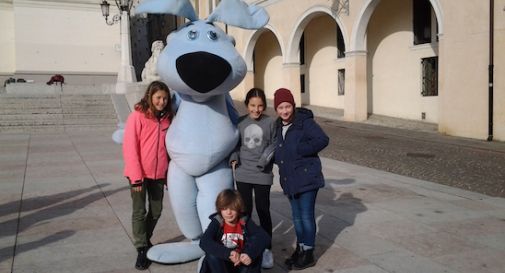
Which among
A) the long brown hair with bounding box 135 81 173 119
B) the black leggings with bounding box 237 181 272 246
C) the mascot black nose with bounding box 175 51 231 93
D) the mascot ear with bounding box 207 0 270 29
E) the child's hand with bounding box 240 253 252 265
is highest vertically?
the mascot ear with bounding box 207 0 270 29

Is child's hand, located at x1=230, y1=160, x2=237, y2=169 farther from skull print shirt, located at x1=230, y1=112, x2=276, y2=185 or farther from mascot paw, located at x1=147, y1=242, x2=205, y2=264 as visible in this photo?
mascot paw, located at x1=147, y1=242, x2=205, y2=264

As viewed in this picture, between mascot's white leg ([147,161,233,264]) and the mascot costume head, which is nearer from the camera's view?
the mascot costume head

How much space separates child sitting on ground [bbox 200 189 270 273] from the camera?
3.14m

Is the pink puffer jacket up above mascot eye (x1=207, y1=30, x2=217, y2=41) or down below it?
below

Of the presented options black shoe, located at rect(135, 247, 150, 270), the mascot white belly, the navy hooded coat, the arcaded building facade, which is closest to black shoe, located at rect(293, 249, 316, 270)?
the navy hooded coat

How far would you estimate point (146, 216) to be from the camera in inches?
159

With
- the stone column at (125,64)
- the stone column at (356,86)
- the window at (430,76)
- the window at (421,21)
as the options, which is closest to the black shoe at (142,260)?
the window at (430,76)

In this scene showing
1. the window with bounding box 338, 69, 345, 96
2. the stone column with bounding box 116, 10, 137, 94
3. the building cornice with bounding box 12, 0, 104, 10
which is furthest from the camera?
the building cornice with bounding box 12, 0, 104, 10

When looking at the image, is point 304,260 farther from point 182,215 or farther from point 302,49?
point 302,49

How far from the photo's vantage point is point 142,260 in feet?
12.8

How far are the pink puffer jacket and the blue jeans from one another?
1112mm

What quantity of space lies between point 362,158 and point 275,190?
4.10 metres

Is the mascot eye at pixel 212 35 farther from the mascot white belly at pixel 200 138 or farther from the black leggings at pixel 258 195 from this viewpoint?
the black leggings at pixel 258 195

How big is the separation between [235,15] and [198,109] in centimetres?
79
